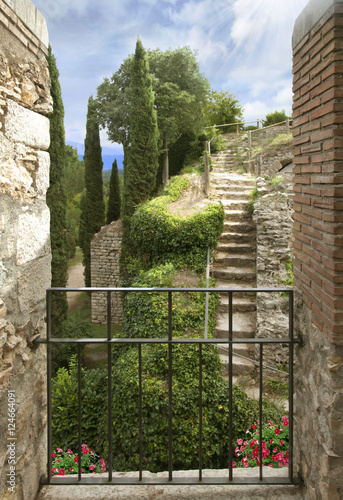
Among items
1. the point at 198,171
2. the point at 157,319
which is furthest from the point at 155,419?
the point at 198,171

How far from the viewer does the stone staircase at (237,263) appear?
269 inches

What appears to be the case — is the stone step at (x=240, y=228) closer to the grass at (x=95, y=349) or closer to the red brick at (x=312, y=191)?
the grass at (x=95, y=349)

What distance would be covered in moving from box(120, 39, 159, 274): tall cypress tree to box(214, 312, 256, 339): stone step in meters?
6.16

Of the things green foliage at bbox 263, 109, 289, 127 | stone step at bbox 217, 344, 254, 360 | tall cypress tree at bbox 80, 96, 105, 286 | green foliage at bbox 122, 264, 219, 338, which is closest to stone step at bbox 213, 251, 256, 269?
green foliage at bbox 122, 264, 219, 338

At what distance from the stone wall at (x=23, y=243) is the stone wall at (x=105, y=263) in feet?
37.8

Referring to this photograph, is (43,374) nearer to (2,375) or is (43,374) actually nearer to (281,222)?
(2,375)

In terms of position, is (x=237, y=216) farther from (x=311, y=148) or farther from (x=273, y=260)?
(x=311, y=148)

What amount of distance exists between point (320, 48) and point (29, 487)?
275 cm

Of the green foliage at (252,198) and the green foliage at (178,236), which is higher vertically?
the green foliage at (252,198)

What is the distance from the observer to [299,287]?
225cm

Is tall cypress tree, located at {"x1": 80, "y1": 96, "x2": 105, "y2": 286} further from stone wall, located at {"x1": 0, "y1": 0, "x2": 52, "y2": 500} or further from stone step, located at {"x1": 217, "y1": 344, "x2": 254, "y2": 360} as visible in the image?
stone wall, located at {"x1": 0, "y1": 0, "x2": 52, "y2": 500}

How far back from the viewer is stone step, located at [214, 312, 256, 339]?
22.8 feet

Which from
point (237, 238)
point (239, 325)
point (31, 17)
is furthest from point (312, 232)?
point (237, 238)

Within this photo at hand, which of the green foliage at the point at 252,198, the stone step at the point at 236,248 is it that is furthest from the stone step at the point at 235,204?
the stone step at the point at 236,248
